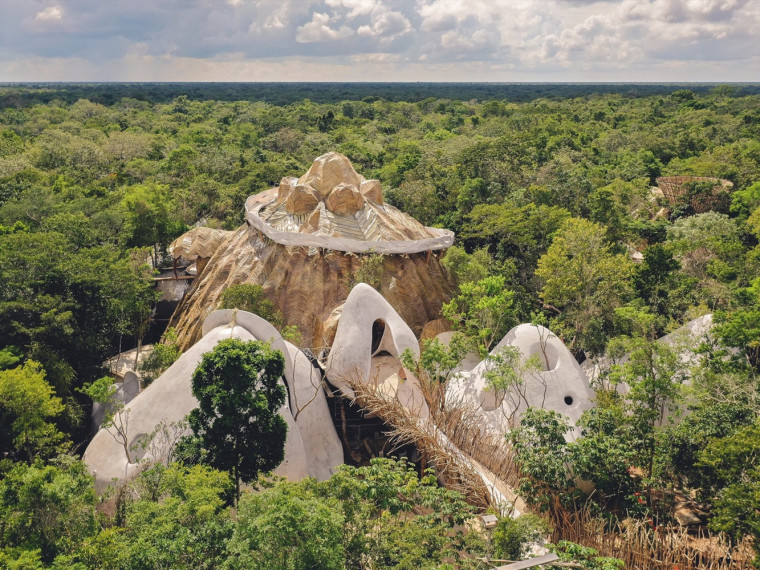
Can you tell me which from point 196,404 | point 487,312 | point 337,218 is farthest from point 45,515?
point 337,218

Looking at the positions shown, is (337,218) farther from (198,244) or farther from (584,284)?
(584,284)

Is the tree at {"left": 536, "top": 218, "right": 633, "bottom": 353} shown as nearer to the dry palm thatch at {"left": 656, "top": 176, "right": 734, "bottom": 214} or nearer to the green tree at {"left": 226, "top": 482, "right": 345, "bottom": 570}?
the green tree at {"left": 226, "top": 482, "right": 345, "bottom": 570}

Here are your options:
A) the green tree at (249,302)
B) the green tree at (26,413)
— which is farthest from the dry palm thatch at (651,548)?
the green tree at (26,413)

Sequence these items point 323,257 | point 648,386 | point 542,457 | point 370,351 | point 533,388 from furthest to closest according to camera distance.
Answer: point 323,257 < point 370,351 < point 533,388 < point 648,386 < point 542,457

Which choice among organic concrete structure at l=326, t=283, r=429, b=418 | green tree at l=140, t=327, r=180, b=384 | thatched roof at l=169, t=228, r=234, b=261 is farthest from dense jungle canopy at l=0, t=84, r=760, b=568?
organic concrete structure at l=326, t=283, r=429, b=418

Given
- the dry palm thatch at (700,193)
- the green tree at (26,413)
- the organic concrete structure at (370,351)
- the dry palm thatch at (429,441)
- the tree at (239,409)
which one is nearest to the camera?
the tree at (239,409)

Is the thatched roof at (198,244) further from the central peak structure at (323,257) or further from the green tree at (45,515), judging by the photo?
the green tree at (45,515)

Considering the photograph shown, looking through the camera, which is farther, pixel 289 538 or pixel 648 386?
pixel 648 386

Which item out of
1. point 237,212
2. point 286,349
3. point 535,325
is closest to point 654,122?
point 237,212
